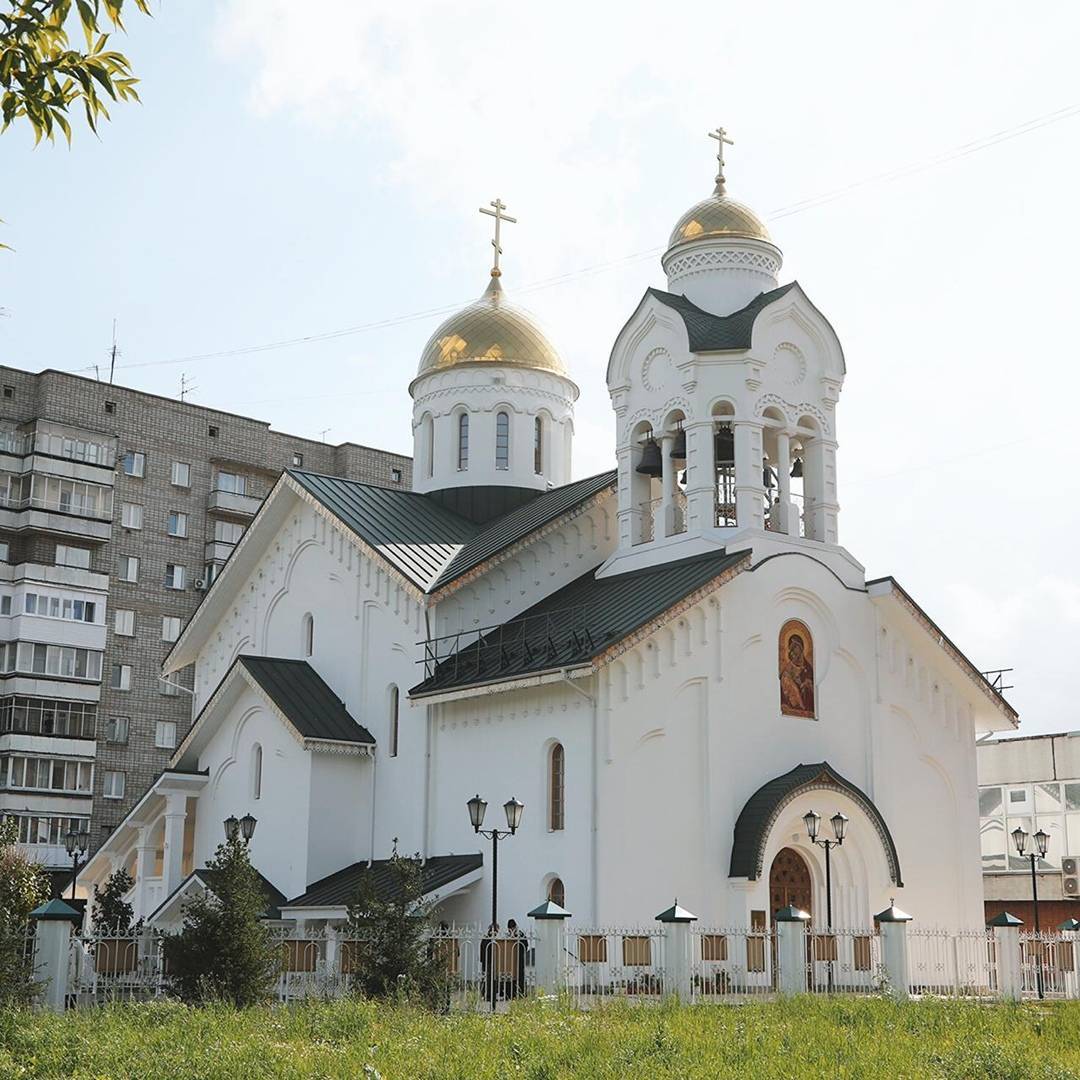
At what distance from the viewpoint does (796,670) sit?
77.8 ft

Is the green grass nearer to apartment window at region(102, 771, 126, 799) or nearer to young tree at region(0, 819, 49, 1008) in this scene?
young tree at region(0, 819, 49, 1008)

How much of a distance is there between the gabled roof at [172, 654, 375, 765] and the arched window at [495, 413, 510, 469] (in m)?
5.67

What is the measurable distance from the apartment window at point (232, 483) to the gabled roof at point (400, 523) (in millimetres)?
21024

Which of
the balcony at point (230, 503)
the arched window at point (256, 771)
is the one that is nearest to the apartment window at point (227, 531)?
the balcony at point (230, 503)

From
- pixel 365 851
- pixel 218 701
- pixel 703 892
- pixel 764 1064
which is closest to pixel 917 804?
pixel 703 892

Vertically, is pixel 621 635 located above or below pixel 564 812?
above

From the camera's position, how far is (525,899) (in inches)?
851

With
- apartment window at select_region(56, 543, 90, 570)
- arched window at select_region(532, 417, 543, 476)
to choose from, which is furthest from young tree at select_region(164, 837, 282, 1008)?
apartment window at select_region(56, 543, 90, 570)

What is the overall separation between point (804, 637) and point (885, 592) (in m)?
1.69

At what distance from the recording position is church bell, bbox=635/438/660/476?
83.1 ft

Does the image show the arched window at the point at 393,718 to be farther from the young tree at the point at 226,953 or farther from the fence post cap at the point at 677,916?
the fence post cap at the point at 677,916

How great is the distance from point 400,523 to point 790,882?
9277 millimetres

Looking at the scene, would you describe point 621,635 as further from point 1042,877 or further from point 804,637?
→ point 1042,877

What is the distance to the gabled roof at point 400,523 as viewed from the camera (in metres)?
25.2
